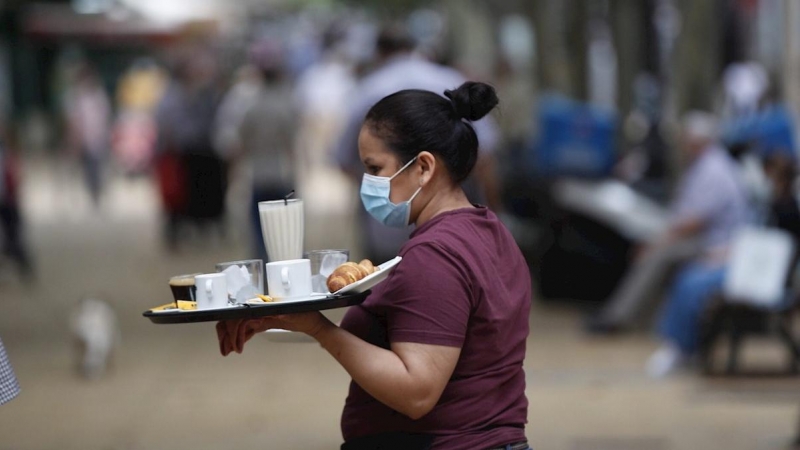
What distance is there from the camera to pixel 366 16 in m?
72.9

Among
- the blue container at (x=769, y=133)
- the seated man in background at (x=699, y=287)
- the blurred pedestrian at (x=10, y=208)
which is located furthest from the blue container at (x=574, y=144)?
the blurred pedestrian at (x=10, y=208)

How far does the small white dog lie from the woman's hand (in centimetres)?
660

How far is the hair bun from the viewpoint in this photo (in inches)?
131

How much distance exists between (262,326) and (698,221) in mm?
7229

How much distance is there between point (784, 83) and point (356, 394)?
1370cm

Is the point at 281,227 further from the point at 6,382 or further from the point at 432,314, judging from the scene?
the point at 6,382

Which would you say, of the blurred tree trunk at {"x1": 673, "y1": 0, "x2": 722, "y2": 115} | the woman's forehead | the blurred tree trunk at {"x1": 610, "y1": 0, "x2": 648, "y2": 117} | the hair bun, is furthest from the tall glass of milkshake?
the blurred tree trunk at {"x1": 610, "y1": 0, "x2": 648, "y2": 117}

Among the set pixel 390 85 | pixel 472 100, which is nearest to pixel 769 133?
pixel 390 85

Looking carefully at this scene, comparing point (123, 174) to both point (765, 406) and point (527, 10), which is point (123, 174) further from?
point (765, 406)

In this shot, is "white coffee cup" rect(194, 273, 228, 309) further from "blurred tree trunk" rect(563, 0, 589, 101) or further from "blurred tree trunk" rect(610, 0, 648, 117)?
"blurred tree trunk" rect(563, 0, 589, 101)

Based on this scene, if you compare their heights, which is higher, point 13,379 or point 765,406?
point 13,379

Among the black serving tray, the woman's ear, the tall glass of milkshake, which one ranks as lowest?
the black serving tray

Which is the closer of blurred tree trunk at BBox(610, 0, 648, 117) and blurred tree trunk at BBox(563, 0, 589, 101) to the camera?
blurred tree trunk at BBox(610, 0, 648, 117)

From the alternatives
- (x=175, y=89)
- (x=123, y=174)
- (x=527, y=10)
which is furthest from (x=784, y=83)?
(x=123, y=174)
